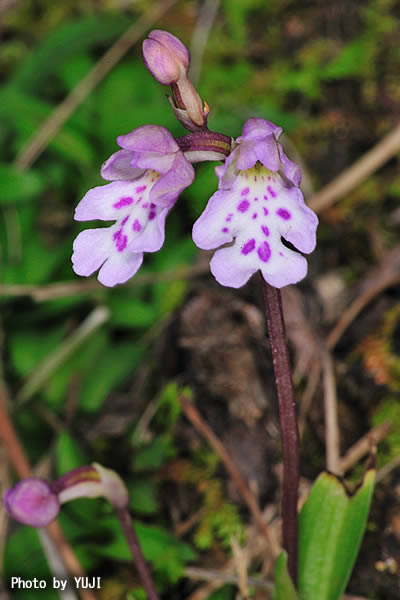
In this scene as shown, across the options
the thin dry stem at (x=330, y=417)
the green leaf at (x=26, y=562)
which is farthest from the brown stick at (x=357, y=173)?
the green leaf at (x=26, y=562)

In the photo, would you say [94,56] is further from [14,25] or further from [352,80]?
[352,80]

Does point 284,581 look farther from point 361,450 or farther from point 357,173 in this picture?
point 357,173

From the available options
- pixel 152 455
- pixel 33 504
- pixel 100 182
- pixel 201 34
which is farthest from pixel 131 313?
pixel 201 34

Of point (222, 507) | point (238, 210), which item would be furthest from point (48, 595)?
point (238, 210)

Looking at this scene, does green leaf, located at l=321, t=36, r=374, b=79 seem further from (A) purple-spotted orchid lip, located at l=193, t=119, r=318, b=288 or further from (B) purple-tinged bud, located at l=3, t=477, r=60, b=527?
(B) purple-tinged bud, located at l=3, t=477, r=60, b=527

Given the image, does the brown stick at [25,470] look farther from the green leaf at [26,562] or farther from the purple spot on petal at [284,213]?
the purple spot on petal at [284,213]

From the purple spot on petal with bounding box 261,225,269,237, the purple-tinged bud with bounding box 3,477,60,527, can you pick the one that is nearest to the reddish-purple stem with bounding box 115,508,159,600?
the purple-tinged bud with bounding box 3,477,60,527
